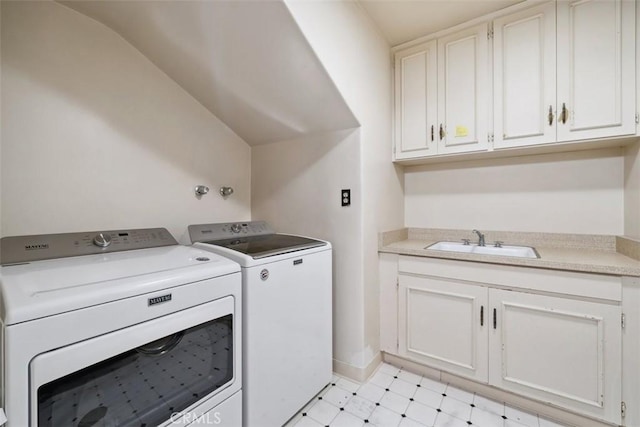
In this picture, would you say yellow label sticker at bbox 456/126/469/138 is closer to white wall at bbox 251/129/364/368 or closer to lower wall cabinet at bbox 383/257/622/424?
white wall at bbox 251/129/364/368

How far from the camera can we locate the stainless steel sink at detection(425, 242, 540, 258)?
183cm

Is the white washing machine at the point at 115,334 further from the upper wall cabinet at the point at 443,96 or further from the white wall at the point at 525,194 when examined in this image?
the white wall at the point at 525,194

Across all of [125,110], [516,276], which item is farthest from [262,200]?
[516,276]

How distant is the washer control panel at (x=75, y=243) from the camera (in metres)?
1.07

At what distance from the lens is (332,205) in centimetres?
183

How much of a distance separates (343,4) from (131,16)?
3.75 feet

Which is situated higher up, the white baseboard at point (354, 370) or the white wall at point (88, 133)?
the white wall at point (88, 133)

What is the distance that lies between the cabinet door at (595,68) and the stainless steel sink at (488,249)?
29.3 inches

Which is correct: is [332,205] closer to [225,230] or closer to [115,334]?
[225,230]

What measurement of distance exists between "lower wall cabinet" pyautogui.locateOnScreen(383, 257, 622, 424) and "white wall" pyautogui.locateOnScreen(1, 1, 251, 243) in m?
1.61

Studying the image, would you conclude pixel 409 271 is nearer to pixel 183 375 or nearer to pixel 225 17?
pixel 183 375

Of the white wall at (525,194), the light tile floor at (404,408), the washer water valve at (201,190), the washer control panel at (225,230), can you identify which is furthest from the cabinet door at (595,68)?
the washer water valve at (201,190)

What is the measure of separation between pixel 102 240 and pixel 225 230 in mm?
627

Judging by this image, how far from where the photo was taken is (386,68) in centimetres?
210
